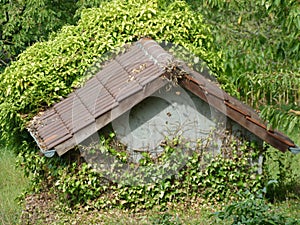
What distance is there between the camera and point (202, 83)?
8102 mm

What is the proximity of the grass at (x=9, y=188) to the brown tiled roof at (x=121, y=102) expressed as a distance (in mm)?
1158

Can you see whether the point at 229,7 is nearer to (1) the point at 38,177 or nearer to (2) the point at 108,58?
(2) the point at 108,58

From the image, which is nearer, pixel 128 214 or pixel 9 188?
pixel 128 214

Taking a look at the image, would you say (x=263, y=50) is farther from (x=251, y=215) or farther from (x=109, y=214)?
(x=251, y=215)

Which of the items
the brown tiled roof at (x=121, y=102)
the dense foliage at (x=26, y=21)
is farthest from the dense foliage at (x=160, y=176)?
the dense foliage at (x=26, y=21)

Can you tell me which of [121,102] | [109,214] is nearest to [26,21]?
[121,102]

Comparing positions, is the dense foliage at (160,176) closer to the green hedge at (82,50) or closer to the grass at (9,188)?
the grass at (9,188)

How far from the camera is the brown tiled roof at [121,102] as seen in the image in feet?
25.8

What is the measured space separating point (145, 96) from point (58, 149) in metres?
1.21

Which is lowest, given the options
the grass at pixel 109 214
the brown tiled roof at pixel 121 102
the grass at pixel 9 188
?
the grass at pixel 9 188

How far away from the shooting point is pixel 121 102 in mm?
7848

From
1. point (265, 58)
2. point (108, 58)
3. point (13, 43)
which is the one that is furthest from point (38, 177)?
point (13, 43)

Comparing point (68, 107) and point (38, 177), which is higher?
point (68, 107)

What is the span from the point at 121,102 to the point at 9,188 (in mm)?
3743
